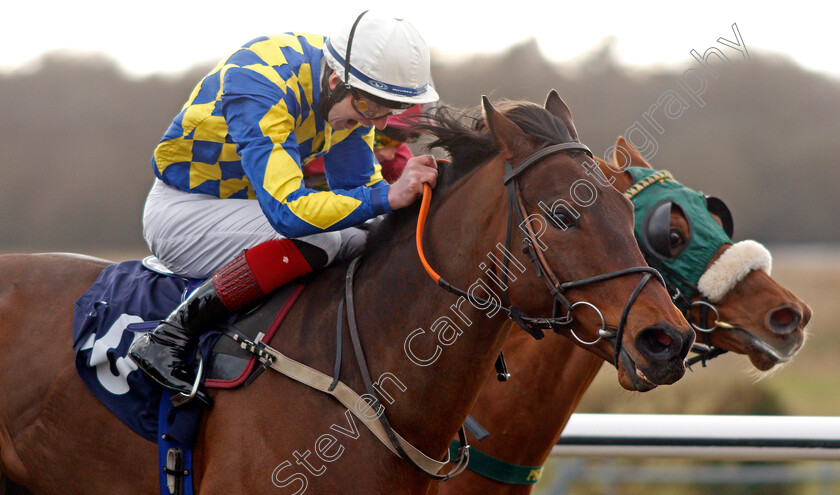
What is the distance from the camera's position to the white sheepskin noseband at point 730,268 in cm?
311

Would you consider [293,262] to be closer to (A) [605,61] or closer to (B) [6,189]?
(B) [6,189]

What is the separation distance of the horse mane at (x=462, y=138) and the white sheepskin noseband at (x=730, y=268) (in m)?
1.17

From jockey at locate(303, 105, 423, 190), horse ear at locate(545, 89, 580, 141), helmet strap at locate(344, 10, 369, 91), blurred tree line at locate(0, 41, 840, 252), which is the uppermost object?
horse ear at locate(545, 89, 580, 141)

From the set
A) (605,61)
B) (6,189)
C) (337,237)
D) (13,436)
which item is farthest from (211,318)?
(605,61)

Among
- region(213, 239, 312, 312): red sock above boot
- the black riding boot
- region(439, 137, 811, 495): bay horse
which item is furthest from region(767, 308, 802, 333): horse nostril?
the black riding boot

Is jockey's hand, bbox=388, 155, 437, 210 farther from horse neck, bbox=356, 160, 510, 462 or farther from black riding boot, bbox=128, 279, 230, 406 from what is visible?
black riding boot, bbox=128, 279, 230, 406

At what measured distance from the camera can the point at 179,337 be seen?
2.41 metres

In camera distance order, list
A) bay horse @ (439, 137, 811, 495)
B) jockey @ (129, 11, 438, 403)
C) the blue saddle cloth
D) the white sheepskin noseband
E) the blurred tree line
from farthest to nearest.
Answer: the blurred tree line < the white sheepskin noseband < bay horse @ (439, 137, 811, 495) < the blue saddle cloth < jockey @ (129, 11, 438, 403)

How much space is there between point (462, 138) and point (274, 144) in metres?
0.56

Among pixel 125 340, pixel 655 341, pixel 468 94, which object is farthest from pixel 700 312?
pixel 468 94

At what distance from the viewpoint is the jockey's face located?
2.56 meters

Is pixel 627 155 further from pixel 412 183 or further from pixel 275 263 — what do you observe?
pixel 275 263

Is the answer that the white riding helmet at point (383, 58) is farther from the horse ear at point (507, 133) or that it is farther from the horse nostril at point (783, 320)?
the horse nostril at point (783, 320)

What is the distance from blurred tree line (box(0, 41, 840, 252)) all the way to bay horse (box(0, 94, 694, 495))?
13.5 meters
